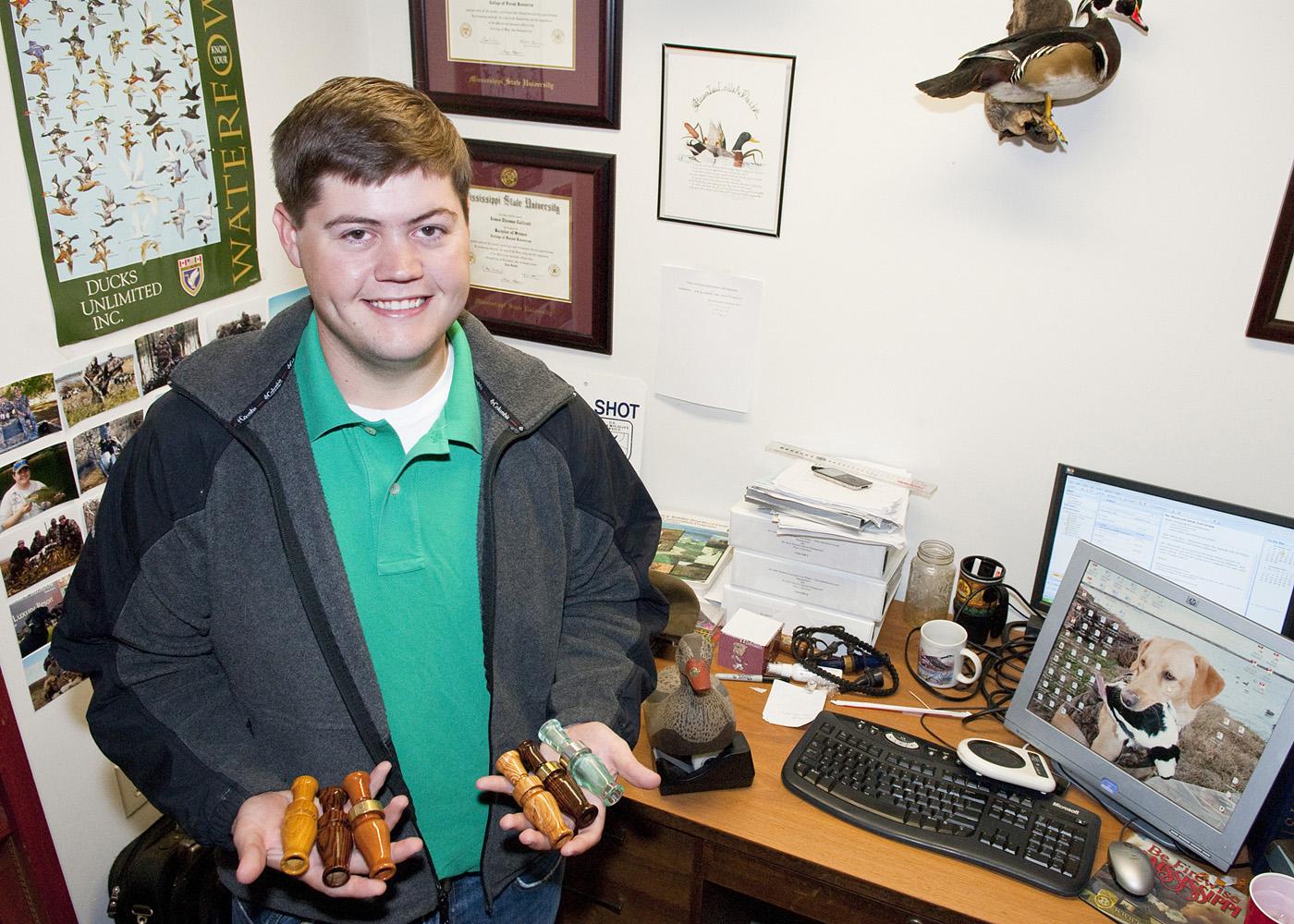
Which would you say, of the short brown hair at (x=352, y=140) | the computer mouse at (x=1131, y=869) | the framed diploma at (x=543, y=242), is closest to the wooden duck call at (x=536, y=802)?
the short brown hair at (x=352, y=140)

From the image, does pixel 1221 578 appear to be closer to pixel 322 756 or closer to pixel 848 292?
pixel 848 292

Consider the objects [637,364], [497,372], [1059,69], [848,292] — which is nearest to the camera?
[497,372]

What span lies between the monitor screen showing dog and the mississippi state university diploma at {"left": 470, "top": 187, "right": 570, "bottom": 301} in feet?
3.81

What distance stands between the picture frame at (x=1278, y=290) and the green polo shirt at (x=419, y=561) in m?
1.24

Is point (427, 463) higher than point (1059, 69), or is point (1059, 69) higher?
point (1059, 69)

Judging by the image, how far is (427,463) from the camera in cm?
124

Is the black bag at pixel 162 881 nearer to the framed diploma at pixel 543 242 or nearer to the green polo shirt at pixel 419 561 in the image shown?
the green polo shirt at pixel 419 561

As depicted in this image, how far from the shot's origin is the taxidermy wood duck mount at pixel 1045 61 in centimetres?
148

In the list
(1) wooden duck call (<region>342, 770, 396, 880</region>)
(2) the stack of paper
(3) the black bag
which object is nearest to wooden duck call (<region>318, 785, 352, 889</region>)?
(1) wooden duck call (<region>342, 770, 396, 880</region>)

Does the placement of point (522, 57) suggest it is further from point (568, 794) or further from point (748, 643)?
point (568, 794)

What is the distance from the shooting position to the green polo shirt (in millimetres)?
1212

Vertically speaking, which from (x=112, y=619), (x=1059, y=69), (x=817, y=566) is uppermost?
(x=1059, y=69)

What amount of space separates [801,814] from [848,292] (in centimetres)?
92

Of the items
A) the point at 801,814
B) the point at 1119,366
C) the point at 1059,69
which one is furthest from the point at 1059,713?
the point at 1059,69
